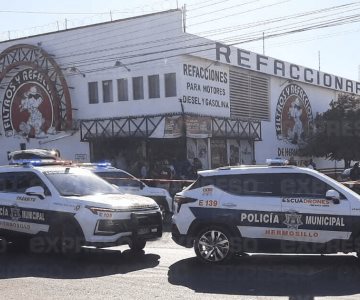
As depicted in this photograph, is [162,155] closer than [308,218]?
No

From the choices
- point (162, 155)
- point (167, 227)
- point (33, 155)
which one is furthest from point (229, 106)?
point (167, 227)

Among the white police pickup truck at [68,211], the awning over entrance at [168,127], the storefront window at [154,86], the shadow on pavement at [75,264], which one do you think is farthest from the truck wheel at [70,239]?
the storefront window at [154,86]

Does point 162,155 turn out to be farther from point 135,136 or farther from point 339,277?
A: point 339,277

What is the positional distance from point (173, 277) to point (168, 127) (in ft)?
59.7

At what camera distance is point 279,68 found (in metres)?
34.5

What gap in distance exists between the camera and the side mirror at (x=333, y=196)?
26.2 ft

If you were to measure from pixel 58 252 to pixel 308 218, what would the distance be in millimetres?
4546

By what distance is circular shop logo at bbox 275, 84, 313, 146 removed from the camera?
116 feet

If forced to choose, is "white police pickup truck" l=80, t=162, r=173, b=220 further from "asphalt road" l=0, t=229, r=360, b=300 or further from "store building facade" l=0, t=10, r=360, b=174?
"store building facade" l=0, t=10, r=360, b=174

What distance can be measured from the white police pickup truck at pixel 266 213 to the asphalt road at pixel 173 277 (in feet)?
1.18

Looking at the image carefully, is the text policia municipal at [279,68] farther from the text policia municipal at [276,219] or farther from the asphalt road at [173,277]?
the text policia municipal at [276,219]

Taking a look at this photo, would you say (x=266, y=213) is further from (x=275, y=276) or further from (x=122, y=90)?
(x=122, y=90)

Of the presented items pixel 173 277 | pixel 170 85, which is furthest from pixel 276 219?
pixel 170 85

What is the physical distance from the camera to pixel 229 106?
98.8ft
